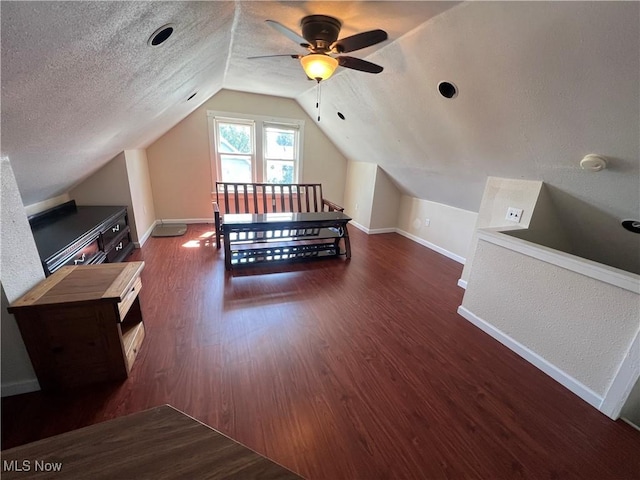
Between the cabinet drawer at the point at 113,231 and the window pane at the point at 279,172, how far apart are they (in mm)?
2569

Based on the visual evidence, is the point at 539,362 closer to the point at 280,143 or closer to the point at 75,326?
the point at 75,326

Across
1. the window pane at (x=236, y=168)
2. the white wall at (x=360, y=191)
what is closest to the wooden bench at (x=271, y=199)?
the window pane at (x=236, y=168)

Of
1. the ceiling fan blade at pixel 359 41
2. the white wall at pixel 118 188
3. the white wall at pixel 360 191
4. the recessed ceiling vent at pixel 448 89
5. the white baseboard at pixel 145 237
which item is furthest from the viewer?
the white wall at pixel 360 191

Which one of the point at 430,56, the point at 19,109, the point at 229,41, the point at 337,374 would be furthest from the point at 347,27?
the point at 337,374

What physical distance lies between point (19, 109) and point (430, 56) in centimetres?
254

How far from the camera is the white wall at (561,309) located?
5.34 ft

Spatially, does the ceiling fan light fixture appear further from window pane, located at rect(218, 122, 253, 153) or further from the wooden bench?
window pane, located at rect(218, 122, 253, 153)

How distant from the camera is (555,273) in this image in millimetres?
1884

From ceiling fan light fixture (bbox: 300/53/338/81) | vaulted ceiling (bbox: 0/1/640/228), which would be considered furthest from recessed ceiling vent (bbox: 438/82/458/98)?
ceiling fan light fixture (bbox: 300/53/338/81)

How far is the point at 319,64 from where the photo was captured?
6.31 ft

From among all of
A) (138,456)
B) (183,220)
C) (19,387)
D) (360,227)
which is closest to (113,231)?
(19,387)
